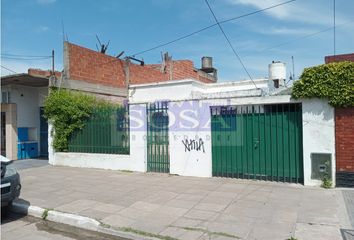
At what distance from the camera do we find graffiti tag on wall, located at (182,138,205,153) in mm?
9914

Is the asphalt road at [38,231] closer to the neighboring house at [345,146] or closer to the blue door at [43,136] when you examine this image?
the neighboring house at [345,146]

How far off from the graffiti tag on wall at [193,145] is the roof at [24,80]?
6.65 m

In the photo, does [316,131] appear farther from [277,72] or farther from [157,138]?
[277,72]

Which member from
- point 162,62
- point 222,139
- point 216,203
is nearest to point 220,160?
point 222,139

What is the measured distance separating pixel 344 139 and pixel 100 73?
11026 mm

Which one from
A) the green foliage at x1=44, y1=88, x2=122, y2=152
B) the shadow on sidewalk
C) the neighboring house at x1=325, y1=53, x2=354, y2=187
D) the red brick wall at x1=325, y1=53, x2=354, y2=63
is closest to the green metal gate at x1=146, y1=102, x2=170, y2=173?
the green foliage at x1=44, y1=88, x2=122, y2=152

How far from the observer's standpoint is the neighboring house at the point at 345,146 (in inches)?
314

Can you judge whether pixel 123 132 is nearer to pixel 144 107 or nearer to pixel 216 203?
pixel 144 107

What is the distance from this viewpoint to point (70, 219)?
242 inches

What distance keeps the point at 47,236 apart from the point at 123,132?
6138 mm

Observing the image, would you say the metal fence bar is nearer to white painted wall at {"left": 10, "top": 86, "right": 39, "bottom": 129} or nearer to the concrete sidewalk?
the concrete sidewalk

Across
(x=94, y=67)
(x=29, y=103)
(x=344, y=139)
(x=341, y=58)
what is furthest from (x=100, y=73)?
(x=344, y=139)

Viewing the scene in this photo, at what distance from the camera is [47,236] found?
5484 millimetres

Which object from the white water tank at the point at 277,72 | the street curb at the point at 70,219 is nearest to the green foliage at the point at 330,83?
the street curb at the point at 70,219
